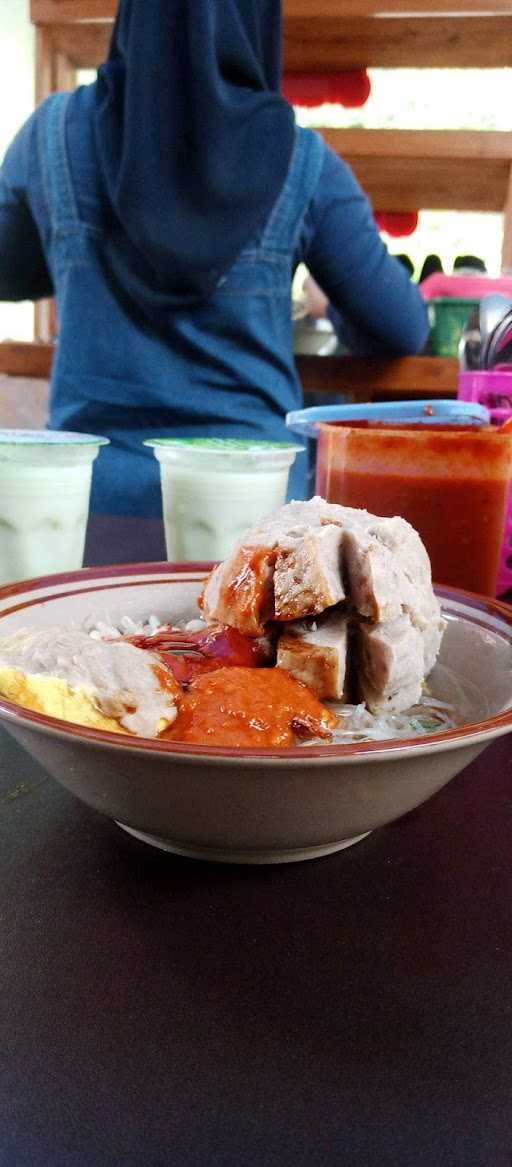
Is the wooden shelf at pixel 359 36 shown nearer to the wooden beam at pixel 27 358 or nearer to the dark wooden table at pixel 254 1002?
the wooden beam at pixel 27 358

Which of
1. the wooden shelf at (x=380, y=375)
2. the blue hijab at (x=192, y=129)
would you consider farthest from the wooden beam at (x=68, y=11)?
the blue hijab at (x=192, y=129)

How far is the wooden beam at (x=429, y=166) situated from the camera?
312 centimetres

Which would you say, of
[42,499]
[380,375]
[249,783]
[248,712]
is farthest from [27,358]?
[249,783]

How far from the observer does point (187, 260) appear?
1664 millimetres

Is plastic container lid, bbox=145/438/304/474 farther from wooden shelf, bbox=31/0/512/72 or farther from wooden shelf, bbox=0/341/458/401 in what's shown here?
wooden shelf, bbox=31/0/512/72

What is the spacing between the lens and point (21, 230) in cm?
195

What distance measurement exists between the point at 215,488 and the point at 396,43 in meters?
2.96

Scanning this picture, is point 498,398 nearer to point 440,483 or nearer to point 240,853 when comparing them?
point 440,483

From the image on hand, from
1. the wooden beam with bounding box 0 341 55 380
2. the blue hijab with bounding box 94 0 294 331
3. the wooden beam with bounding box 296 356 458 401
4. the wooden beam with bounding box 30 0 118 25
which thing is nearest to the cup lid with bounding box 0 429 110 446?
the blue hijab with bounding box 94 0 294 331

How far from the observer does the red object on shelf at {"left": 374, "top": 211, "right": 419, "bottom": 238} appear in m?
3.67

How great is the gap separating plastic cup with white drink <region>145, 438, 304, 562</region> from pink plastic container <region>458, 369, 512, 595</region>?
0.67 feet

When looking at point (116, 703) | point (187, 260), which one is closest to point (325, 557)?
point (116, 703)

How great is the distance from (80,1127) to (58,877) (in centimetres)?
16

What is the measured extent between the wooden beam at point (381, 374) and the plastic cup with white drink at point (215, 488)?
160cm
